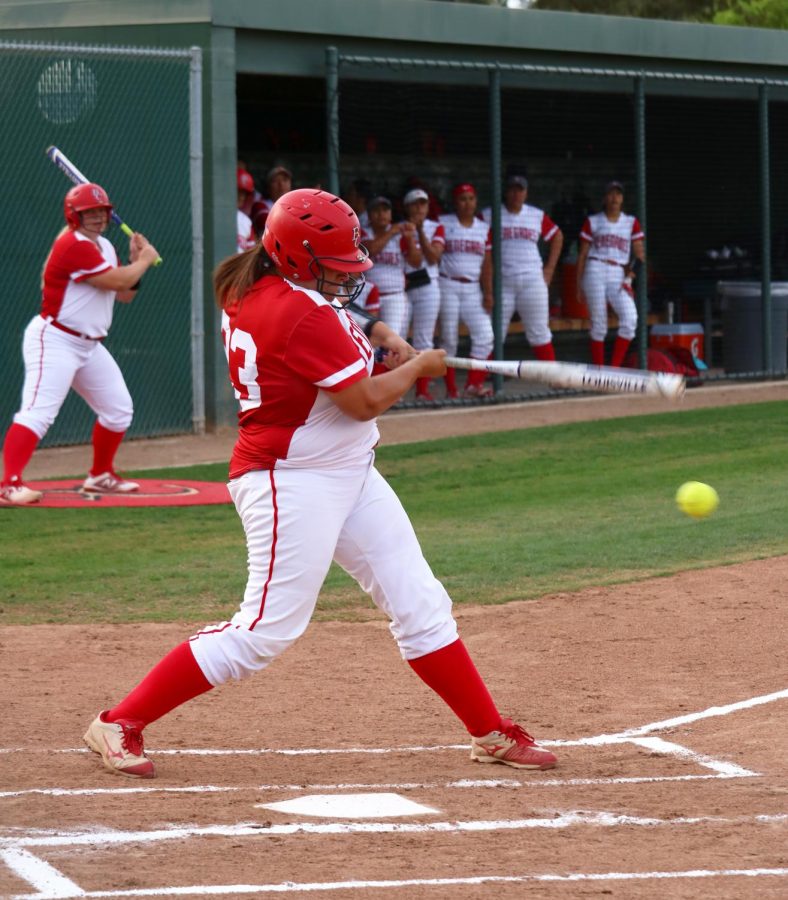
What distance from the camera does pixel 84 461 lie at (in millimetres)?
11648

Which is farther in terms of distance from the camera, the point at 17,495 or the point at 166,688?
the point at 17,495

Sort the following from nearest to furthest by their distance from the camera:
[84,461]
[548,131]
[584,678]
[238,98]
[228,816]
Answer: [228,816] → [584,678] → [84,461] → [238,98] → [548,131]

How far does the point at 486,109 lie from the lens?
Answer: 16.6 metres

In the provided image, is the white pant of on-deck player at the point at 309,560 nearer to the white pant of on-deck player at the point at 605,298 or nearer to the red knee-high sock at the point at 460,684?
the red knee-high sock at the point at 460,684

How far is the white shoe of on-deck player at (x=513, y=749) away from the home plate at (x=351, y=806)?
1.44 feet

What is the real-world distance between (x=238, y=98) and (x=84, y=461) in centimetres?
639

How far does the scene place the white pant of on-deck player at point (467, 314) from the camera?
14109 millimetres

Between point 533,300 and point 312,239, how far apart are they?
1043 cm

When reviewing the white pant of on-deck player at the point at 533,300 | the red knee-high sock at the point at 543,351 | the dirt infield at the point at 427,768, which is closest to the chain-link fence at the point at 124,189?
the white pant of on-deck player at the point at 533,300

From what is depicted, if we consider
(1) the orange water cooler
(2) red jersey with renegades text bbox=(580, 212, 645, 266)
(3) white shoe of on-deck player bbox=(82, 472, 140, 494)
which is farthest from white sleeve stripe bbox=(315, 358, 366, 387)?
(1) the orange water cooler

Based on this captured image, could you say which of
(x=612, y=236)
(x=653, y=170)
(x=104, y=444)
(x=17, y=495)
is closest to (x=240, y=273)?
(x=17, y=495)

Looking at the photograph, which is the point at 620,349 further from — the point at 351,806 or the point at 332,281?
the point at 351,806

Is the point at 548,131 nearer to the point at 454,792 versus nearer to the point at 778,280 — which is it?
the point at 778,280

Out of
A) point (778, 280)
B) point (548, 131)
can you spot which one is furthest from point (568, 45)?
point (778, 280)
